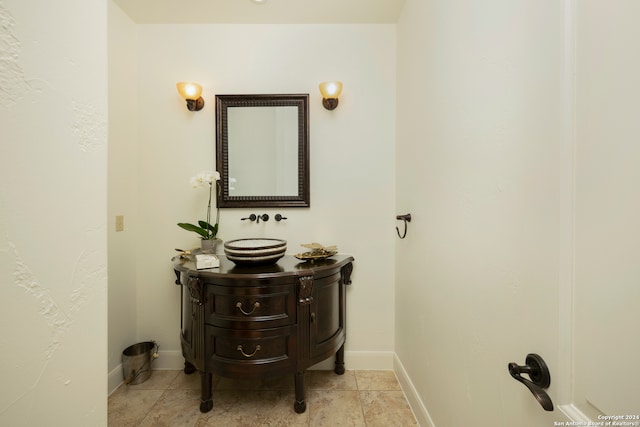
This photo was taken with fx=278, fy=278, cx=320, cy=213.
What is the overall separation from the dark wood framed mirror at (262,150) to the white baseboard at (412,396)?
134 centimetres

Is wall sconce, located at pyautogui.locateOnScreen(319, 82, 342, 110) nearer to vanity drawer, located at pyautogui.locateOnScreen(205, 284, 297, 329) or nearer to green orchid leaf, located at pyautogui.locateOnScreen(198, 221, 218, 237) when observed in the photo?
green orchid leaf, located at pyautogui.locateOnScreen(198, 221, 218, 237)

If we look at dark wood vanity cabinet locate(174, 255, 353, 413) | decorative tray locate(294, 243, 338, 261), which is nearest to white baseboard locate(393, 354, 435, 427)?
dark wood vanity cabinet locate(174, 255, 353, 413)

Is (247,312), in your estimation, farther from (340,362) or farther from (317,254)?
(340,362)

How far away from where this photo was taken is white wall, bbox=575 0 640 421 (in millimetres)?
500

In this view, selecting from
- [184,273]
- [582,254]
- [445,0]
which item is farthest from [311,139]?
[582,254]

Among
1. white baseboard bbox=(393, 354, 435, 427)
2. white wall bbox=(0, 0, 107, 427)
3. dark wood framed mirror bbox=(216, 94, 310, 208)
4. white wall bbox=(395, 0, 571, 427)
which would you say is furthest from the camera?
dark wood framed mirror bbox=(216, 94, 310, 208)

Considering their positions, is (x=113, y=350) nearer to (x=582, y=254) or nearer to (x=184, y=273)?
(x=184, y=273)

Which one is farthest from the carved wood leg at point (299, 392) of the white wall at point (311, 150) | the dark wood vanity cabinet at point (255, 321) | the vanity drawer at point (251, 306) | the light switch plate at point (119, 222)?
the light switch plate at point (119, 222)

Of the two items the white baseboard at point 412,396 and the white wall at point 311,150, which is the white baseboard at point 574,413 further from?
the white wall at point 311,150

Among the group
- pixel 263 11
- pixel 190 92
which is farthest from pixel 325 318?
pixel 263 11

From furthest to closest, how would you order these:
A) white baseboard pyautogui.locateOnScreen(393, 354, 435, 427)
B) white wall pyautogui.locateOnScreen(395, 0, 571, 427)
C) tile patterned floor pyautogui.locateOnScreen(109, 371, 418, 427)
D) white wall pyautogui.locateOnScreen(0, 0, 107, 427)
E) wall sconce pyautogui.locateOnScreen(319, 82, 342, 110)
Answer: wall sconce pyautogui.locateOnScreen(319, 82, 342, 110) < tile patterned floor pyautogui.locateOnScreen(109, 371, 418, 427) < white baseboard pyautogui.locateOnScreen(393, 354, 435, 427) < white wall pyautogui.locateOnScreen(395, 0, 571, 427) < white wall pyautogui.locateOnScreen(0, 0, 107, 427)

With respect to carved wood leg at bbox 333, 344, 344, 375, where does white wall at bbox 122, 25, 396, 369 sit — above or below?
above

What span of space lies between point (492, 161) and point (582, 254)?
42 centimetres

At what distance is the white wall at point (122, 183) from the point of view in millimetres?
1893
